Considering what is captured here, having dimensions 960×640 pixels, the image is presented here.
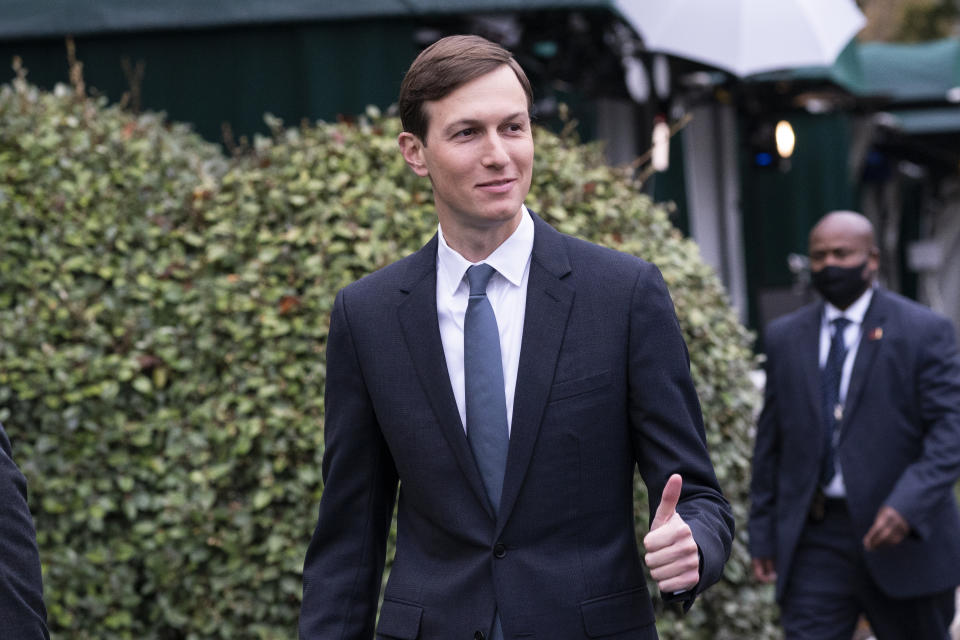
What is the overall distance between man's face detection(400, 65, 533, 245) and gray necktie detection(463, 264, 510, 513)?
25 centimetres

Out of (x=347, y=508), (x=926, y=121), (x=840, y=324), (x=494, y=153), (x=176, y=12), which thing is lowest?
(x=926, y=121)

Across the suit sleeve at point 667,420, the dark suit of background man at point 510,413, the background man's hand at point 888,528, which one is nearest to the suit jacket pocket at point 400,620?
the dark suit of background man at point 510,413

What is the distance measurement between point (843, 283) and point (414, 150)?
336 cm

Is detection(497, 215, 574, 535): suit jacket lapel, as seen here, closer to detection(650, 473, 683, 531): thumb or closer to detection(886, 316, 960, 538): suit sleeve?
detection(650, 473, 683, 531): thumb

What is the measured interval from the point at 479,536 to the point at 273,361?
2.73 m

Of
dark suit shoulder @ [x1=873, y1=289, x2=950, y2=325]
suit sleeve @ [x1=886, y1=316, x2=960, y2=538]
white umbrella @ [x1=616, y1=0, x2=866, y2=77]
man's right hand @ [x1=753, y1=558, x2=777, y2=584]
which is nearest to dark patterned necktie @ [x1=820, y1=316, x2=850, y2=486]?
dark suit shoulder @ [x1=873, y1=289, x2=950, y2=325]

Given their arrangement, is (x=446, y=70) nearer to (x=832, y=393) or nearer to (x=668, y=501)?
(x=668, y=501)

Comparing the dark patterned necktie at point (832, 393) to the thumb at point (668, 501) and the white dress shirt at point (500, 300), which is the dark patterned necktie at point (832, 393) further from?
the thumb at point (668, 501)

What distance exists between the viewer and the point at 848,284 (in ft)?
19.1

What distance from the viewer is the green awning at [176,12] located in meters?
8.97

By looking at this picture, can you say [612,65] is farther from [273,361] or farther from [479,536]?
[479,536]

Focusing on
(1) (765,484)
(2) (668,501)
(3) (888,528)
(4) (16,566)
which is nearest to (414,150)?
(2) (668,501)

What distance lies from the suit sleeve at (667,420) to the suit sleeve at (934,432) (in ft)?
9.28

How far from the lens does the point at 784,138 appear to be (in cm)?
1309
